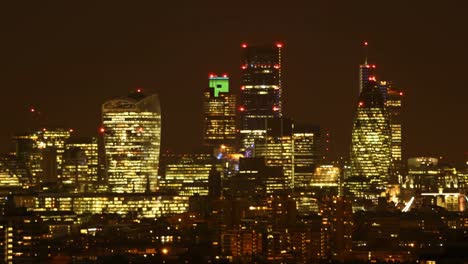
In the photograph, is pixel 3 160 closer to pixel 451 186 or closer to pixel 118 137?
pixel 118 137

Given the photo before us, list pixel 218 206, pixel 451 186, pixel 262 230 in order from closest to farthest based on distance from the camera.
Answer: pixel 262 230 → pixel 218 206 → pixel 451 186

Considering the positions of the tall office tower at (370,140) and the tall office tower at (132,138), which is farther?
the tall office tower at (370,140)

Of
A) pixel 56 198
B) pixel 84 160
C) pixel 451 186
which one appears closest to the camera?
pixel 56 198

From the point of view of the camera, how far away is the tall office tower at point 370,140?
176 m

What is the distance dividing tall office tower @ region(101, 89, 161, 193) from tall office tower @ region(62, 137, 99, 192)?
125 centimetres

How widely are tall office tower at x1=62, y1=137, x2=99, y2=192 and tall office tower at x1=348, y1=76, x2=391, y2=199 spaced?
21723mm

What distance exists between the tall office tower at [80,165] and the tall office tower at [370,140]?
2172cm

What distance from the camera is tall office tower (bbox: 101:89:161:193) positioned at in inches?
6467

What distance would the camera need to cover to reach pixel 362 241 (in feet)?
384

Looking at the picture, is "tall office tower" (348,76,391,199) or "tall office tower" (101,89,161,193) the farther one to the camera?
"tall office tower" (348,76,391,199)

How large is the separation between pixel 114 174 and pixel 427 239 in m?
51.9

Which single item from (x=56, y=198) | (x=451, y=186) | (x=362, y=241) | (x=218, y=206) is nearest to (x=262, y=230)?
(x=362, y=241)

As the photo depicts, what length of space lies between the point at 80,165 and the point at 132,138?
5.20 m

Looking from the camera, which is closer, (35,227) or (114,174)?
(35,227)
